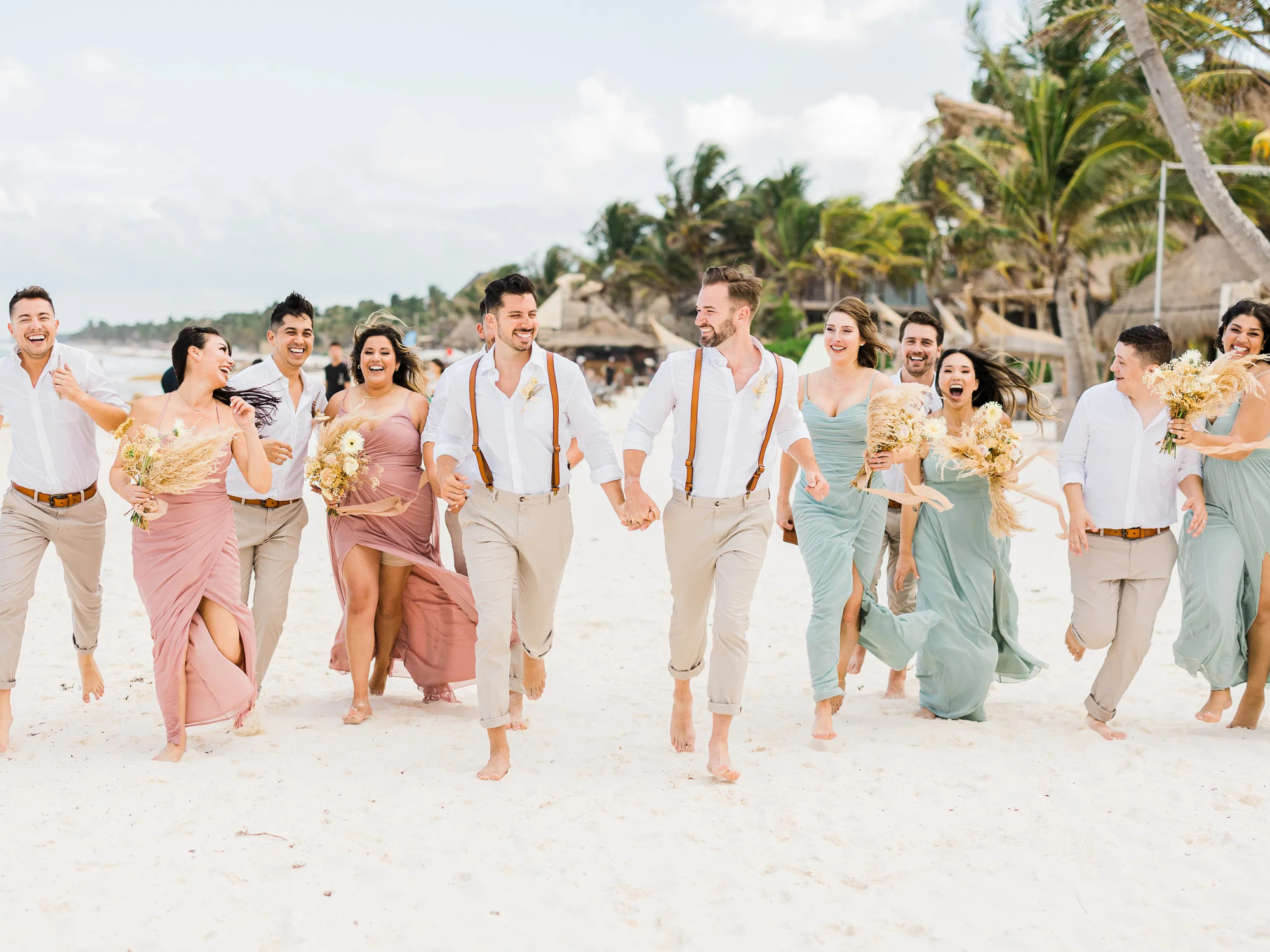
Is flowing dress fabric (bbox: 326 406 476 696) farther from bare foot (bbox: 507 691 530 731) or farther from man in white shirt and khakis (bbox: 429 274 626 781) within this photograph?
man in white shirt and khakis (bbox: 429 274 626 781)

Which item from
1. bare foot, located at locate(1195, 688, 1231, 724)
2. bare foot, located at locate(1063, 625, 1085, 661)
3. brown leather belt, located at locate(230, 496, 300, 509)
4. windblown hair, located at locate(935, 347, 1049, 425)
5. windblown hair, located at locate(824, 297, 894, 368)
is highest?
windblown hair, located at locate(824, 297, 894, 368)

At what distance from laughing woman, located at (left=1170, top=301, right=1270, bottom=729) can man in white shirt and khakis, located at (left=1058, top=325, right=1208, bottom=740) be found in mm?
124

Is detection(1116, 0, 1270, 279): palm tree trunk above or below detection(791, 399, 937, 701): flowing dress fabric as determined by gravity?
above

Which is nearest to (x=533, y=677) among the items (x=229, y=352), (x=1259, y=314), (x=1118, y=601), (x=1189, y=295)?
(x=229, y=352)

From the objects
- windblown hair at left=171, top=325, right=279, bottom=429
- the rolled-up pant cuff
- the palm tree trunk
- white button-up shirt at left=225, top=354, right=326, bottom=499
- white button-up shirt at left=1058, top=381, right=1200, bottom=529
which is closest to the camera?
windblown hair at left=171, top=325, right=279, bottom=429

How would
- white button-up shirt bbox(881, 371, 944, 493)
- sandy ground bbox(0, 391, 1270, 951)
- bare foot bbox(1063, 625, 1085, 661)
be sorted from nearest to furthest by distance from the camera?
1. sandy ground bbox(0, 391, 1270, 951)
2. bare foot bbox(1063, 625, 1085, 661)
3. white button-up shirt bbox(881, 371, 944, 493)

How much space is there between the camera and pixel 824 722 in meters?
5.08

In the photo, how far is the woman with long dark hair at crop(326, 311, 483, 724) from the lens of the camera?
17.3 ft

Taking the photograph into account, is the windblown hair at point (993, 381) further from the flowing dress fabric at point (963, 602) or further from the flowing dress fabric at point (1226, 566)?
the flowing dress fabric at point (1226, 566)

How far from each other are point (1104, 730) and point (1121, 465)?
1342 mm

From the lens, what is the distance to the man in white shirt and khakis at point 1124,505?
5027mm

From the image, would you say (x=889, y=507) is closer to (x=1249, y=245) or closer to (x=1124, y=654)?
(x=1124, y=654)

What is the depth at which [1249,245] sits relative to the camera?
15.1 m

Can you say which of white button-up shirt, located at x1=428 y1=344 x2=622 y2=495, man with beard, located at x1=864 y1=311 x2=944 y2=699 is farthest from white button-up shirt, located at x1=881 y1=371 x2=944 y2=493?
white button-up shirt, located at x1=428 y1=344 x2=622 y2=495
